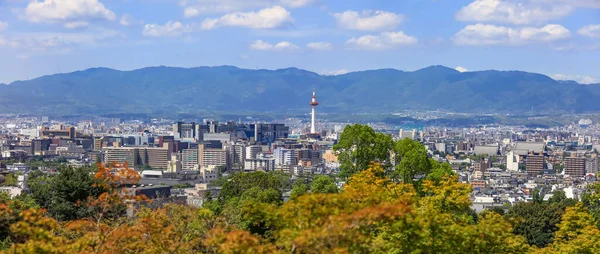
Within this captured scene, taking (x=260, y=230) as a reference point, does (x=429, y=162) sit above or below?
above

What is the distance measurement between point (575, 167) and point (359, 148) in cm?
6678

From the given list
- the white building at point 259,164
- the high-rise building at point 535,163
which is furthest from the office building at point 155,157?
the high-rise building at point 535,163

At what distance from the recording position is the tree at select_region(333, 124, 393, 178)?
26.1 metres

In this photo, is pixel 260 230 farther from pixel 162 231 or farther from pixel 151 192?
pixel 151 192

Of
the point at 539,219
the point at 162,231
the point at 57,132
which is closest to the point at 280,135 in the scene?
the point at 57,132

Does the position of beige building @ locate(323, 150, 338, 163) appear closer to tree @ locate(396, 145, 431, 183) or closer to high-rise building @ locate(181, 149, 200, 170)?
high-rise building @ locate(181, 149, 200, 170)

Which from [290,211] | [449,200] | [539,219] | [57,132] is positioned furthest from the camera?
[57,132]

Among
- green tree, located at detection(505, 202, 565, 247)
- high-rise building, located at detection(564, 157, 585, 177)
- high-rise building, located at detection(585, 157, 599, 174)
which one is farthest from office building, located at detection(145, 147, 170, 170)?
green tree, located at detection(505, 202, 565, 247)

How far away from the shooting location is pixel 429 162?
26281 millimetres

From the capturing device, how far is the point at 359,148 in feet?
86.1

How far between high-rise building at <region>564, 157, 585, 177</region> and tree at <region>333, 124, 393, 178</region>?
6568cm

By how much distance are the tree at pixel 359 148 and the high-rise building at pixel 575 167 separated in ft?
215

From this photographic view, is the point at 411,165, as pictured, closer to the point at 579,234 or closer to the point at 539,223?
the point at 579,234

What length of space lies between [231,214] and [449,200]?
783 cm
